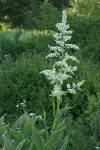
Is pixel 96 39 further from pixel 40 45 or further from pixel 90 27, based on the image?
pixel 40 45

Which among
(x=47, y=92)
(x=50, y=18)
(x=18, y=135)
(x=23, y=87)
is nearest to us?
(x=18, y=135)

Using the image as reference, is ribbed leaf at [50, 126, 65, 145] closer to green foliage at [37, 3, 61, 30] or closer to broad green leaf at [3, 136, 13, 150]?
broad green leaf at [3, 136, 13, 150]

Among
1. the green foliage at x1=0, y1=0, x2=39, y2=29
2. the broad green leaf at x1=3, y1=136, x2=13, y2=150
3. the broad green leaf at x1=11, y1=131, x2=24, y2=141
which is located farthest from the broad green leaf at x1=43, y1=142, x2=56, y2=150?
the green foliage at x1=0, y1=0, x2=39, y2=29

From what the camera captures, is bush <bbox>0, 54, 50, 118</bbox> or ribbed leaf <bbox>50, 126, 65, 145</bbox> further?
bush <bbox>0, 54, 50, 118</bbox>

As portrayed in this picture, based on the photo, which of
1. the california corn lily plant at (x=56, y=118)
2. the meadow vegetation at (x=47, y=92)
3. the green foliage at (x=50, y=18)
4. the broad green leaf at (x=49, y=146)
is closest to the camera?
the california corn lily plant at (x=56, y=118)

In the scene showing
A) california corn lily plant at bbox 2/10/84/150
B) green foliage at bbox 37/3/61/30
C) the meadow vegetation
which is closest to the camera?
california corn lily plant at bbox 2/10/84/150

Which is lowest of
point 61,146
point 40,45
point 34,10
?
point 34,10

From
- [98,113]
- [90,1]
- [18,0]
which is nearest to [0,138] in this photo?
Answer: [98,113]

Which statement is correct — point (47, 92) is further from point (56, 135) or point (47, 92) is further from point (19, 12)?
point (19, 12)

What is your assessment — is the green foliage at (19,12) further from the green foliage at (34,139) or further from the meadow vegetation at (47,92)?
the green foliage at (34,139)

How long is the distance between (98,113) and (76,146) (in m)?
0.47

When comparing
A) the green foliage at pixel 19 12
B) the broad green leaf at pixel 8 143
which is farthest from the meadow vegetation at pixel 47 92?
Result: the green foliage at pixel 19 12

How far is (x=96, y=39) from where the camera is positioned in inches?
389

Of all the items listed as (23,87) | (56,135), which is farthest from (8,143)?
(23,87)
